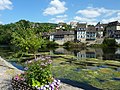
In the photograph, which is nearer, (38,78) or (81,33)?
(38,78)

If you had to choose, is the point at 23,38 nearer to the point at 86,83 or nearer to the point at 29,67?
the point at 86,83

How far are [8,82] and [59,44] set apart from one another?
102m

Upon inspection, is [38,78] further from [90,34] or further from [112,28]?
[112,28]

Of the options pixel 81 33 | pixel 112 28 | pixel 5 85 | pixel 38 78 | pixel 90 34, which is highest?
pixel 112 28

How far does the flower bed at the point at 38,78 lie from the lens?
6.77m

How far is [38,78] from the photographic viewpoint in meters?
6.86

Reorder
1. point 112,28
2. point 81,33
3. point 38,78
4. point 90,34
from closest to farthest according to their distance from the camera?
point 38,78 < point 90,34 < point 81,33 < point 112,28

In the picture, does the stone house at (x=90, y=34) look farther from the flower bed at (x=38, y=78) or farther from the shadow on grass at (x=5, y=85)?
the flower bed at (x=38, y=78)

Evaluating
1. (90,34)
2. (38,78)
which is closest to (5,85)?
(38,78)

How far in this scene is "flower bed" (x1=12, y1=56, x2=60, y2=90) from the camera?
6766 mm

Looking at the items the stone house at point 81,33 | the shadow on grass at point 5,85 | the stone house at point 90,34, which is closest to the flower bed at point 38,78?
the shadow on grass at point 5,85

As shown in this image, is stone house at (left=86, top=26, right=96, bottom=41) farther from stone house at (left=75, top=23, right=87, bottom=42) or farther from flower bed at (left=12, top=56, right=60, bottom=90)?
flower bed at (left=12, top=56, right=60, bottom=90)

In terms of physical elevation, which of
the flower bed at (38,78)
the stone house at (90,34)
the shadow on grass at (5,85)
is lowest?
the shadow on grass at (5,85)

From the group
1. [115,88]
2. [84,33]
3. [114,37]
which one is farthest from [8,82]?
[84,33]
